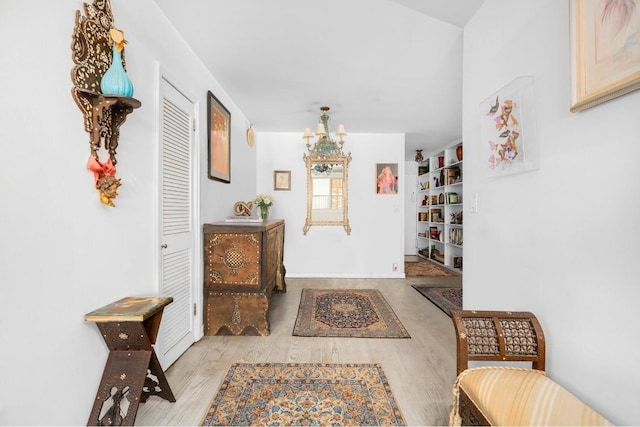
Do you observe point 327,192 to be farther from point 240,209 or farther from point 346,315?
point 346,315

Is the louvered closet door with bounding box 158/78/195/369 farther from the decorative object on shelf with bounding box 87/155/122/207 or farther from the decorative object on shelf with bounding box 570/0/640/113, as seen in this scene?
the decorative object on shelf with bounding box 570/0/640/113

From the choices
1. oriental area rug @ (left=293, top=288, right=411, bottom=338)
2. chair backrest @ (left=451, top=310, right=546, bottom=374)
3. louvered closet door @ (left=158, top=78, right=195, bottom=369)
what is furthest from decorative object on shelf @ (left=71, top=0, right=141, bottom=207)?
oriental area rug @ (left=293, top=288, right=411, bottom=338)

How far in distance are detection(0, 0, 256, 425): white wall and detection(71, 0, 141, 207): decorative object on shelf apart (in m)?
0.03

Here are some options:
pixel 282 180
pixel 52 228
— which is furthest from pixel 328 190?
pixel 52 228

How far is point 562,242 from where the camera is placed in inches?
49.2

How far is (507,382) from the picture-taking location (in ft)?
3.79

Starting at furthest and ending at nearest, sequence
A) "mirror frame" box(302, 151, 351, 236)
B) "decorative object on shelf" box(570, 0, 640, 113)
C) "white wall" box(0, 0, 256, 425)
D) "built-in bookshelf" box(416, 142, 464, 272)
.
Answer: "built-in bookshelf" box(416, 142, 464, 272)
"mirror frame" box(302, 151, 351, 236)
"white wall" box(0, 0, 256, 425)
"decorative object on shelf" box(570, 0, 640, 113)

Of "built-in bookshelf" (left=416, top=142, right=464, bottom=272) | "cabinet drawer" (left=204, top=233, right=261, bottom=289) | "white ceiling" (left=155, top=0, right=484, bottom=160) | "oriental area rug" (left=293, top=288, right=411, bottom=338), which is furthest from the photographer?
"built-in bookshelf" (left=416, top=142, right=464, bottom=272)

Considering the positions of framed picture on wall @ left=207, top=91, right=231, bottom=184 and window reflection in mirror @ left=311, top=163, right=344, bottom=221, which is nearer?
framed picture on wall @ left=207, top=91, right=231, bottom=184

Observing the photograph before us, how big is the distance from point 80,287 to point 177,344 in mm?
1168

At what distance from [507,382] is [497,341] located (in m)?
0.17

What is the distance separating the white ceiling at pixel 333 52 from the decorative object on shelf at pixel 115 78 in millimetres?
714

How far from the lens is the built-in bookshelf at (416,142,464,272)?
19.2 ft

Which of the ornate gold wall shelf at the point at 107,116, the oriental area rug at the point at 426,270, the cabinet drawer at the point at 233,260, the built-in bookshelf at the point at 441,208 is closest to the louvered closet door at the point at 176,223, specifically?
the cabinet drawer at the point at 233,260
